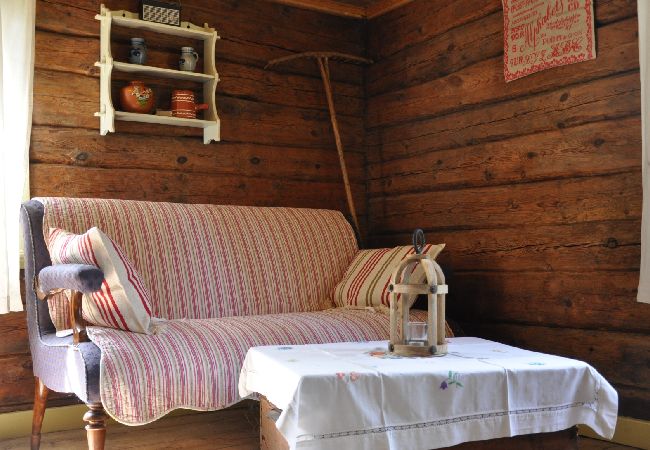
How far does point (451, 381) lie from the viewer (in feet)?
5.35

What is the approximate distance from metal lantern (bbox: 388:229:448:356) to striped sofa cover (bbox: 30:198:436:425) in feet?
2.16

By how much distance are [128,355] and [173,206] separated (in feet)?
3.41

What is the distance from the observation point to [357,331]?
2592 millimetres

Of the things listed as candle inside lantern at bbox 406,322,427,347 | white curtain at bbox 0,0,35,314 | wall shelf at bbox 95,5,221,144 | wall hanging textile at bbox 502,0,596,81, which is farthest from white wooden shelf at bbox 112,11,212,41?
candle inside lantern at bbox 406,322,427,347

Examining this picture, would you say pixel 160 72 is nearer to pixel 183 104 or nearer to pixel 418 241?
pixel 183 104

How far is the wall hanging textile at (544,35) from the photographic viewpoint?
2736 mm

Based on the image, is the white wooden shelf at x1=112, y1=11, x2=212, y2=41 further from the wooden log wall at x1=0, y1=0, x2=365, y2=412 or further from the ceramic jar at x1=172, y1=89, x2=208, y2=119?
the ceramic jar at x1=172, y1=89, x2=208, y2=119

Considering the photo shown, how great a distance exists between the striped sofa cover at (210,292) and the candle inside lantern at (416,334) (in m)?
0.67

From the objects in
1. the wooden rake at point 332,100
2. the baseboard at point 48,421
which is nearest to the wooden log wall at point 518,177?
the wooden rake at point 332,100

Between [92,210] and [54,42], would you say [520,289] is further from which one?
[54,42]

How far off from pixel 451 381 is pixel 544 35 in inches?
72.0

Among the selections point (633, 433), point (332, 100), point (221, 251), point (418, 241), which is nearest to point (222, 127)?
point (332, 100)

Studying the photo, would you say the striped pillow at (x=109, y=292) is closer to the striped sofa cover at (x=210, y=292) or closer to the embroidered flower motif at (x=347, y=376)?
the striped sofa cover at (x=210, y=292)

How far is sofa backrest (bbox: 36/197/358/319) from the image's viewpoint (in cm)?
275
